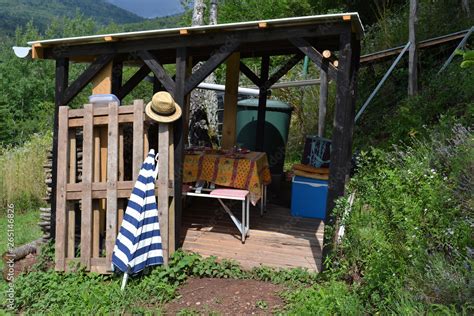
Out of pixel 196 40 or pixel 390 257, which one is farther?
pixel 196 40

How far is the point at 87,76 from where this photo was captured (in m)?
5.21

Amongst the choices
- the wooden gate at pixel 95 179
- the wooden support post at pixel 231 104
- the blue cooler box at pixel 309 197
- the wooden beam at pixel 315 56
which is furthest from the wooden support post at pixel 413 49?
the wooden gate at pixel 95 179

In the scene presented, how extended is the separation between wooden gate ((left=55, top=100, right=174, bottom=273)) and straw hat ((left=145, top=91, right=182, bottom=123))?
0.13m

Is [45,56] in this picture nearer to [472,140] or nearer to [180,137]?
[180,137]

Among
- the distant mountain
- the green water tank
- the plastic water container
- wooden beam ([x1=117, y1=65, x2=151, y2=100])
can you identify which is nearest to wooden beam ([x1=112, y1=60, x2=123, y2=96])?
wooden beam ([x1=117, y1=65, x2=151, y2=100])

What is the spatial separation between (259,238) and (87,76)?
3.01 meters

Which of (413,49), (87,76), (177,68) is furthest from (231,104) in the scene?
(413,49)

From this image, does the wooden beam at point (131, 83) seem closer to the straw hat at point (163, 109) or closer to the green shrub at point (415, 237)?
the straw hat at point (163, 109)

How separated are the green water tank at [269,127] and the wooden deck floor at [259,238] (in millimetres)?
1919

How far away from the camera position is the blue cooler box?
635cm

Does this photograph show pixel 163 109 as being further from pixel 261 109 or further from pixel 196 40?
pixel 261 109

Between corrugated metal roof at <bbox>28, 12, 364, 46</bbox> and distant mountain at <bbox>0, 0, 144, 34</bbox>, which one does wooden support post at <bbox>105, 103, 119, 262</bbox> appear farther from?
distant mountain at <bbox>0, 0, 144, 34</bbox>

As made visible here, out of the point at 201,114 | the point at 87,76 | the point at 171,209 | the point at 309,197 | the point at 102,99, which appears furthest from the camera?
the point at 201,114

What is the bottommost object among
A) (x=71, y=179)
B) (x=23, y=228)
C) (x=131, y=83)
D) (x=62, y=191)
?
(x=23, y=228)
